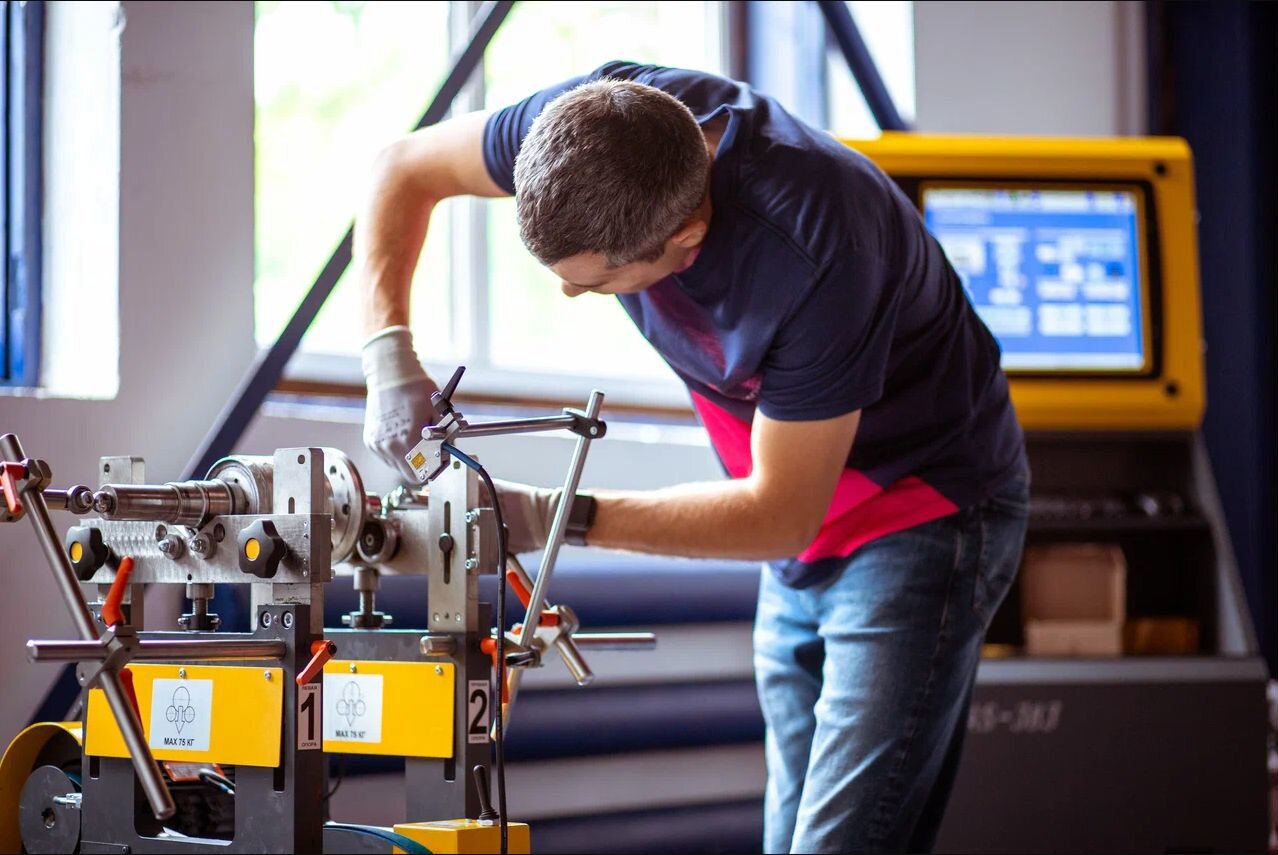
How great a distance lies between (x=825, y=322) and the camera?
5.18 ft

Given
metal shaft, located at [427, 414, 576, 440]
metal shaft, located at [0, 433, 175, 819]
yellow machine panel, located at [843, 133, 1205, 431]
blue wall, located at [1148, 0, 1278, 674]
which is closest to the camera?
metal shaft, located at [0, 433, 175, 819]

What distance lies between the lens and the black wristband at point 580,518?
5.36ft

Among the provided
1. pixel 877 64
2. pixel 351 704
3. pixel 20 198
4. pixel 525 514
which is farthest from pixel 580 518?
pixel 877 64

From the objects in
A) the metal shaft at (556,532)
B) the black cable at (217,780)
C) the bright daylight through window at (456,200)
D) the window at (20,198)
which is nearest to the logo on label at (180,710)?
the black cable at (217,780)

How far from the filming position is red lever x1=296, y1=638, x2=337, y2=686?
4.33 feet

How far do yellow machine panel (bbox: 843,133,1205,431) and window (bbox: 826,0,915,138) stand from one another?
527 millimetres

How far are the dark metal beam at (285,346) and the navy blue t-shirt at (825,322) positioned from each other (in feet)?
2.02

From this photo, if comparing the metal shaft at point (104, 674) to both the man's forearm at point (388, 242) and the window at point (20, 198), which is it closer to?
the man's forearm at point (388, 242)

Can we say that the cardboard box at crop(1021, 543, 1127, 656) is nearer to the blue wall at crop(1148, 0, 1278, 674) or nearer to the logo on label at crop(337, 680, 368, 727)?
the blue wall at crop(1148, 0, 1278, 674)

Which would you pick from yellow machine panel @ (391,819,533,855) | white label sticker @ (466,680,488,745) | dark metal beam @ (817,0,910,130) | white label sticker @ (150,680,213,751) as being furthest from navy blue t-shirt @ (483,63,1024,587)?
dark metal beam @ (817,0,910,130)

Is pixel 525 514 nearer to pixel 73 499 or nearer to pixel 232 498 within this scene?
pixel 232 498

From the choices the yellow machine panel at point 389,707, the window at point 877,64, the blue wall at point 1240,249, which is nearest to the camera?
the yellow machine panel at point 389,707

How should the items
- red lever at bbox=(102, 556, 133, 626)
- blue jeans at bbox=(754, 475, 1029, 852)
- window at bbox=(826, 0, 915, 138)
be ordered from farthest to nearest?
window at bbox=(826, 0, 915, 138) < blue jeans at bbox=(754, 475, 1029, 852) < red lever at bbox=(102, 556, 133, 626)

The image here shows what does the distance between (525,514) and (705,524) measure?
8.5 inches
